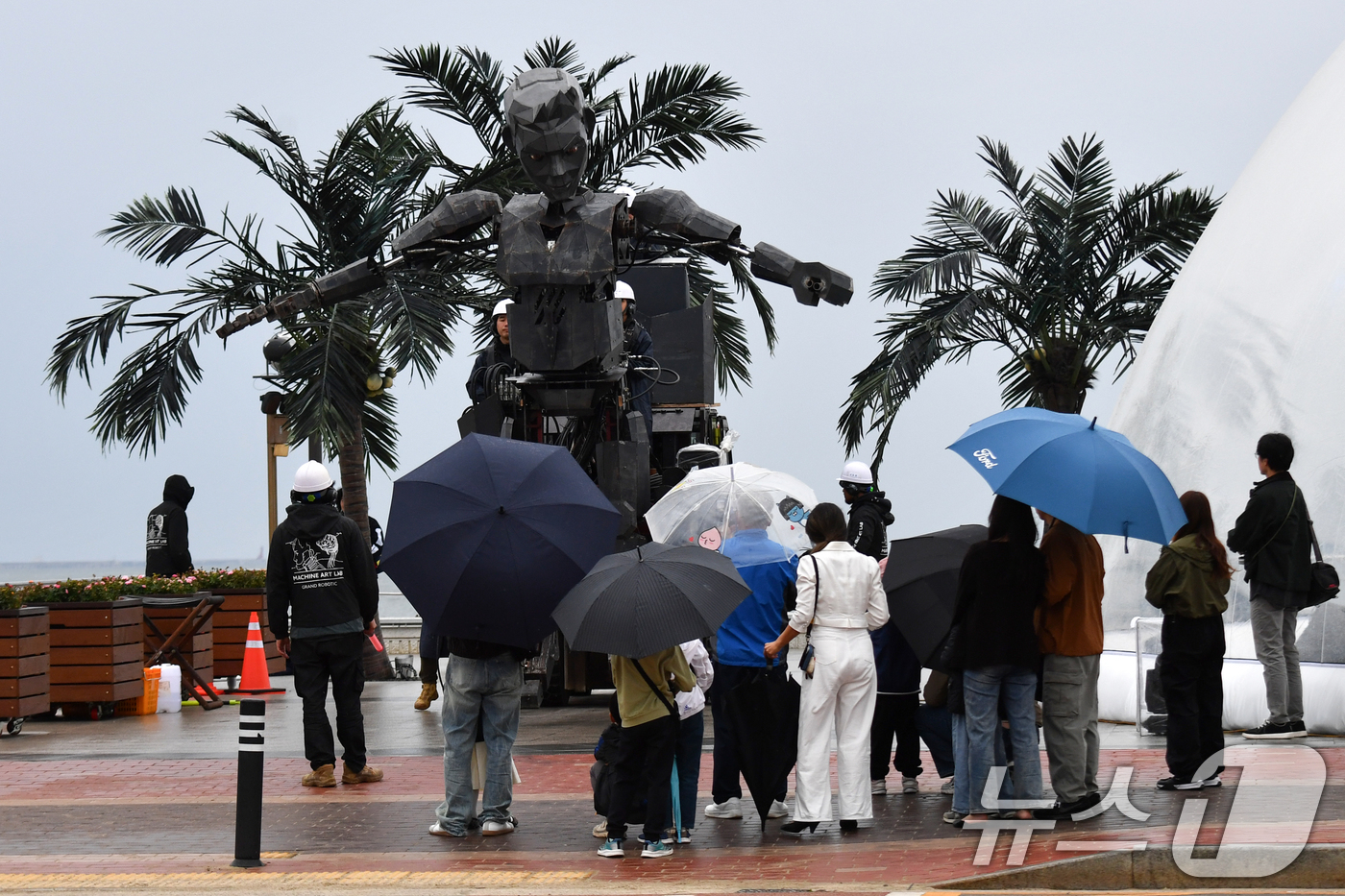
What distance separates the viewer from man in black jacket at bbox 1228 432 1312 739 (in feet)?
34.5

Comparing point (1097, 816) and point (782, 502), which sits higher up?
point (782, 502)

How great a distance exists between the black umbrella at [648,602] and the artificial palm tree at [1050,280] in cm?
1149

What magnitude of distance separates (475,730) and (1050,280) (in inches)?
507

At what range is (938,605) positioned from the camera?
340 inches

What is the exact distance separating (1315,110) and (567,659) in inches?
347

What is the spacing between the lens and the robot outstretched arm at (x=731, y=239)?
11.4 metres

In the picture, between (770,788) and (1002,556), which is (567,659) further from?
(1002,556)

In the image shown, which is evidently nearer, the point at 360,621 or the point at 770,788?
the point at 770,788

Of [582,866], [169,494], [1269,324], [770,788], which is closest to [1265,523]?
[1269,324]

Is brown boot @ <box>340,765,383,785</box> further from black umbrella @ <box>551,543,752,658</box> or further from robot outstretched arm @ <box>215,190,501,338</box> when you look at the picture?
robot outstretched arm @ <box>215,190,501,338</box>

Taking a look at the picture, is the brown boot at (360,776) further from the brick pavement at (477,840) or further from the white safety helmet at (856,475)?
the white safety helmet at (856,475)

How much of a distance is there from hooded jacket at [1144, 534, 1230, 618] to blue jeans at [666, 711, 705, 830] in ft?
9.41

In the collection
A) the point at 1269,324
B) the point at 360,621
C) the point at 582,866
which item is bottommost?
the point at 582,866

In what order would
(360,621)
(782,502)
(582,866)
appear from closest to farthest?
(582,866) < (782,502) < (360,621)
